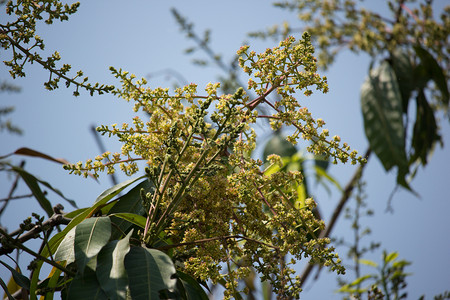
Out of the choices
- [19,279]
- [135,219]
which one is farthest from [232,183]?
[19,279]

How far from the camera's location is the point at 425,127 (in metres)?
2.05

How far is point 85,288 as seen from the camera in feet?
3.09

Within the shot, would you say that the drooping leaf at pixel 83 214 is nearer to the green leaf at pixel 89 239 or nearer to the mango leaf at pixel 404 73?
the green leaf at pixel 89 239

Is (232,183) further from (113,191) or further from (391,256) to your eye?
(391,256)

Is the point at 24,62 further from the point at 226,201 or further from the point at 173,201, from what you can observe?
the point at 226,201

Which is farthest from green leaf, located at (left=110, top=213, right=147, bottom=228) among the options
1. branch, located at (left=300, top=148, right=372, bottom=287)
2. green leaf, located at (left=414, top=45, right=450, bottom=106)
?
green leaf, located at (left=414, top=45, right=450, bottom=106)

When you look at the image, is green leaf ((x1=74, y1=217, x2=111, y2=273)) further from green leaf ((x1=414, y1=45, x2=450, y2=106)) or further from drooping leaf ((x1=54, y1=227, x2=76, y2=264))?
green leaf ((x1=414, y1=45, x2=450, y2=106))

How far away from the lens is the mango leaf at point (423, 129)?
2031mm

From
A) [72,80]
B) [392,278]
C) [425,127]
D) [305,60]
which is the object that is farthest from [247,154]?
[425,127]

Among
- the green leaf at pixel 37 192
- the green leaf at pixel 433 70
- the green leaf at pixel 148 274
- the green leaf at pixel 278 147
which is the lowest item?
the green leaf at pixel 148 274

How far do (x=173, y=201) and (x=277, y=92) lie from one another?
43cm

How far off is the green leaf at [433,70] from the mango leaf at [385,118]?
181 millimetres

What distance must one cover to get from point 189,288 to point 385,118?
0.98 metres

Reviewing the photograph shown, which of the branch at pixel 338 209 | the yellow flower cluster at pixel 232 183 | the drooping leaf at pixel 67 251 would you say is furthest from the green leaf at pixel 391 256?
the drooping leaf at pixel 67 251
